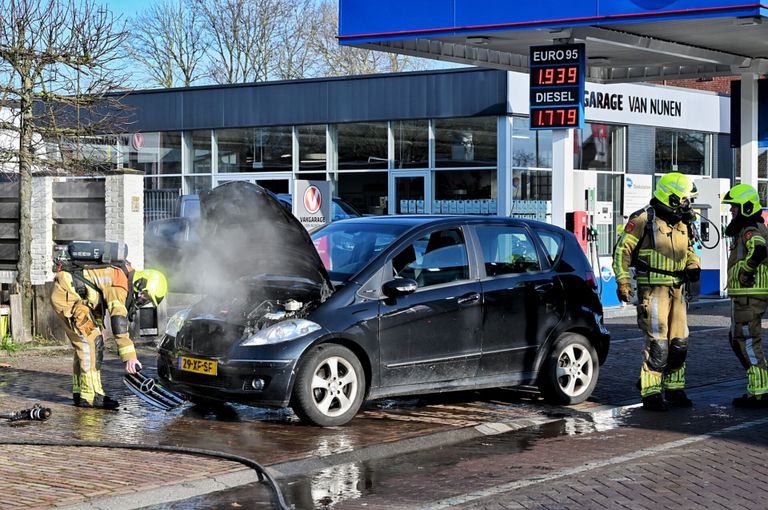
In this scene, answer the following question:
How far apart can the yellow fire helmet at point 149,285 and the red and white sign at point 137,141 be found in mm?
21909

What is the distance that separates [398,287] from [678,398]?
10.2 ft

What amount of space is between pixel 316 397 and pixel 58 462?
214 cm

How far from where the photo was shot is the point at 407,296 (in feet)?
31.2

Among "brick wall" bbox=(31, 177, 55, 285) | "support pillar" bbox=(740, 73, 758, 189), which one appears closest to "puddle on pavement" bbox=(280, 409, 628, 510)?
"brick wall" bbox=(31, 177, 55, 285)

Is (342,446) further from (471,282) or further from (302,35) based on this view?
(302,35)

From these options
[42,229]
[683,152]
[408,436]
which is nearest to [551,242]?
[408,436]

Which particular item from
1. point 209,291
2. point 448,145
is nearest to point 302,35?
point 448,145

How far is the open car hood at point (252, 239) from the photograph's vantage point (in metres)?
9.27

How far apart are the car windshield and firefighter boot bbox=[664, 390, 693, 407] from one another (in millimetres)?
3037

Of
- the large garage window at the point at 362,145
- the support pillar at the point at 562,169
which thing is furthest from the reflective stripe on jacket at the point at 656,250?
the large garage window at the point at 362,145

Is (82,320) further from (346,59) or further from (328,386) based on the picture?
(346,59)

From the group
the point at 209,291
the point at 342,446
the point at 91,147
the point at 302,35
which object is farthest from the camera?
the point at 302,35

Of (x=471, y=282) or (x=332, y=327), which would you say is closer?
(x=332, y=327)

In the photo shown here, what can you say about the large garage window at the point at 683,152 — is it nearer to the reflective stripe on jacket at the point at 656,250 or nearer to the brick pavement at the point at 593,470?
the reflective stripe on jacket at the point at 656,250
